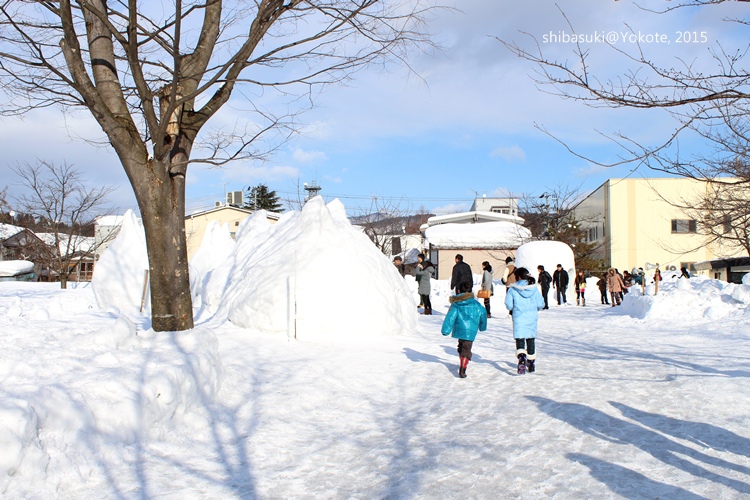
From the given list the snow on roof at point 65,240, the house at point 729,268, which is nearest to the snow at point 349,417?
the snow on roof at point 65,240

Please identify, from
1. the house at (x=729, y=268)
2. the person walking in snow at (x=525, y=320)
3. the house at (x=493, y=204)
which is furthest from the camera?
the house at (x=493, y=204)

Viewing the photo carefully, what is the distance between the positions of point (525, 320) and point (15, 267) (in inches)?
1817

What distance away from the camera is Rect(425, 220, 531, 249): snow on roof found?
42.2 meters

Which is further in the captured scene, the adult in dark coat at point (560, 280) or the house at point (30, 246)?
the house at point (30, 246)

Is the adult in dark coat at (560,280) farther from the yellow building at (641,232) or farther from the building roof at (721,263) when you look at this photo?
the yellow building at (641,232)

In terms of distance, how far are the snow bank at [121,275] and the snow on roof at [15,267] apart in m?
32.9

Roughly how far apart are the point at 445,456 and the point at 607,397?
2.73 meters

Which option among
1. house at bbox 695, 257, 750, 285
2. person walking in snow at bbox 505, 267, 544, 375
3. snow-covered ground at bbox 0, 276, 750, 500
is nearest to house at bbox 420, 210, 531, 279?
house at bbox 695, 257, 750, 285

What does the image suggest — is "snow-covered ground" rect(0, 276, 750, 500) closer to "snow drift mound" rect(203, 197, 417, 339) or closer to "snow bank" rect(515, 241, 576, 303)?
"snow drift mound" rect(203, 197, 417, 339)

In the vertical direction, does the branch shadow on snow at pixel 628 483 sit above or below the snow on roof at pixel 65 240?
below

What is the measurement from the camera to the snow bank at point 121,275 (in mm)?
16812

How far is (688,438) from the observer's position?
17.4 ft

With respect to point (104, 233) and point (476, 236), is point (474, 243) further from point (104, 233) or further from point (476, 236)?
point (104, 233)

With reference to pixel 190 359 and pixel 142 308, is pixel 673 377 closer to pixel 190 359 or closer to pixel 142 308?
pixel 190 359
